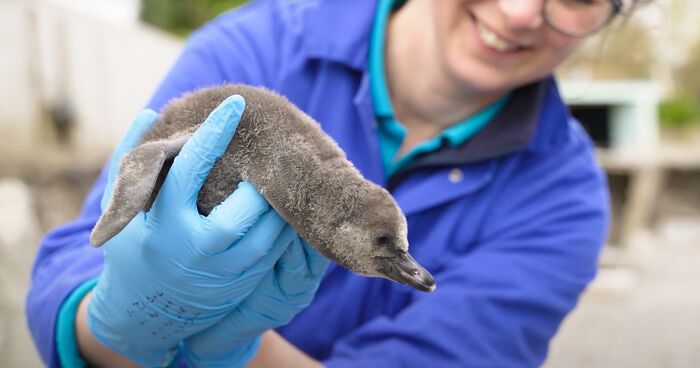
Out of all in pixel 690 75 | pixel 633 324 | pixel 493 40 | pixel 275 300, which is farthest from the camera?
pixel 690 75

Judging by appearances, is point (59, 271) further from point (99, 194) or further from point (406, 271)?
point (406, 271)

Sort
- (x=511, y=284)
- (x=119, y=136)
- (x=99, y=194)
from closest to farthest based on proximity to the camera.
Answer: (x=99, y=194) < (x=511, y=284) < (x=119, y=136)

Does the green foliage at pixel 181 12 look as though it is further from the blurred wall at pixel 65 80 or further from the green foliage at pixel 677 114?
the green foliage at pixel 677 114

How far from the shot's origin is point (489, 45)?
187cm

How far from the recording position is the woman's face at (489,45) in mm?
1856

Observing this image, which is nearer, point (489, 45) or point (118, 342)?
point (118, 342)

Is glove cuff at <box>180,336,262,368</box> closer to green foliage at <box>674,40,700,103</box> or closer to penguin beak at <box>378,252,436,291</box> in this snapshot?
penguin beak at <box>378,252,436,291</box>

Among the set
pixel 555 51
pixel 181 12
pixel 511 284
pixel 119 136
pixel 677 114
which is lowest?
pixel 677 114

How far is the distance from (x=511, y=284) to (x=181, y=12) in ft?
31.7

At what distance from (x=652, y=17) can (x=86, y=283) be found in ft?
7.28

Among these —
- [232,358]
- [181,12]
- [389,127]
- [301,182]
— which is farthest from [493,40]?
[181,12]

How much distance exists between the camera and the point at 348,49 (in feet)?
6.50

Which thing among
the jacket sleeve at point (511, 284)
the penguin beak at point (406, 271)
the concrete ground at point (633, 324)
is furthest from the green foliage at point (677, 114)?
the penguin beak at point (406, 271)

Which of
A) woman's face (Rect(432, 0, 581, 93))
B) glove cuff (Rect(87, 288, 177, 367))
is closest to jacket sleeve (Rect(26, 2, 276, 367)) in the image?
glove cuff (Rect(87, 288, 177, 367))
